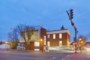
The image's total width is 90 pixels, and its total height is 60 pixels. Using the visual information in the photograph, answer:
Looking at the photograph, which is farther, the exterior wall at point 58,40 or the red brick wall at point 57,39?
the red brick wall at point 57,39

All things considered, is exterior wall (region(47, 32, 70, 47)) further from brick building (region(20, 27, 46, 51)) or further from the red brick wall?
brick building (region(20, 27, 46, 51))

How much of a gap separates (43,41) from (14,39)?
17.1m

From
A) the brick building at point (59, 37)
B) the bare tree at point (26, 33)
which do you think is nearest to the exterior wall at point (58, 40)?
the brick building at point (59, 37)

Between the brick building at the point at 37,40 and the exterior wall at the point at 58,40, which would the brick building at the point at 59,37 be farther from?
the brick building at the point at 37,40

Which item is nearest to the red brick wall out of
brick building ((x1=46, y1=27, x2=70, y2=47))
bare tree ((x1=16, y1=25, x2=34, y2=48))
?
brick building ((x1=46, y1=27, x2=70, y2=47))

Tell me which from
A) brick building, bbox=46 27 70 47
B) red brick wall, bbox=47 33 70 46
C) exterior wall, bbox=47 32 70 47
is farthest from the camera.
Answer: brick building, bbox=46 27 70 47

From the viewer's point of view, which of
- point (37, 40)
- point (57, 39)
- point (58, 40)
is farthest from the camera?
point (57, 39)

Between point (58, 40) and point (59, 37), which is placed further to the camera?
point (58, 40)

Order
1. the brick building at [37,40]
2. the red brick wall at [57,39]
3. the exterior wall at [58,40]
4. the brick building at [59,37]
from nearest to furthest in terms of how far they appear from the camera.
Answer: the brick building at [37,40]
the exterior wall at [58,40]
the red brick wall at [57,39]
the brick building at [59,37]

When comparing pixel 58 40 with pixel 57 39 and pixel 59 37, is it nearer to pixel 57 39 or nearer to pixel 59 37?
pixel 57 39

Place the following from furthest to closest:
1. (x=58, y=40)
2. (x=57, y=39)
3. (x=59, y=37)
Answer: (x=57, y=39)
(x=58, y=40)
(x=59, y=37)

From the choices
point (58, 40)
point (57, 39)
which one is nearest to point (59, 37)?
point (58, 40)

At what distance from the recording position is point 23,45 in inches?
3612

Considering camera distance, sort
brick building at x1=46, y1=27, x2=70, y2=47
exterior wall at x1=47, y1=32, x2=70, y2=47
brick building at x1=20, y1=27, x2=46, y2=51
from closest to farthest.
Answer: brick building at x1=20, y1=27, x2=46, y2=51
exterior wall at x1=47, y1=32, x2=70, y2=47
brick building at x1=46, y1=27, x2=70, y2=47
